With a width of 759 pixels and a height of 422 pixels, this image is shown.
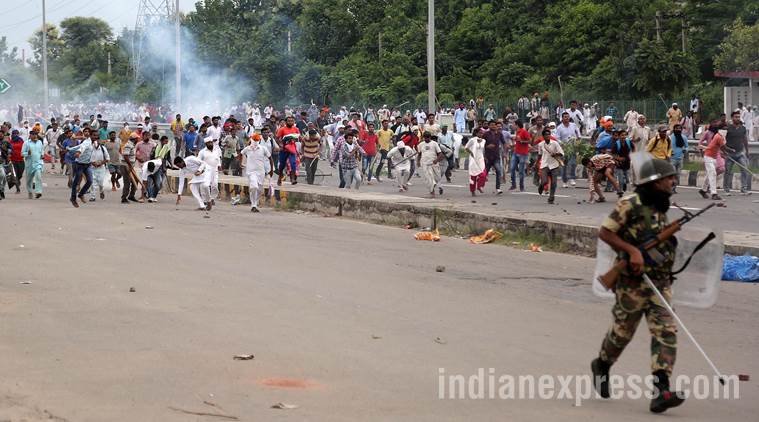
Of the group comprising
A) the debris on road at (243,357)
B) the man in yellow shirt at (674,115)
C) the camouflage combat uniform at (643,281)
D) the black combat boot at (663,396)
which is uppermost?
the man in yellow shirt at (674,115)

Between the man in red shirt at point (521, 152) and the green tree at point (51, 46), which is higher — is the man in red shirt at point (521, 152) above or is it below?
below

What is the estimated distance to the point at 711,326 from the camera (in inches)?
411

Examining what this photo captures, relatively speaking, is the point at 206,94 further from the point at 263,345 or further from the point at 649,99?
the point at 263,345

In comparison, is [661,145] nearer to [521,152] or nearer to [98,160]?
[521,152]

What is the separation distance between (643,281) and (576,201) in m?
16.7

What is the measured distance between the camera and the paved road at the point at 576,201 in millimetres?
19609

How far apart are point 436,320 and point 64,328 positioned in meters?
3.13

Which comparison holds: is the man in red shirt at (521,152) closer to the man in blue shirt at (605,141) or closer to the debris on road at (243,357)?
the man in blue shirt at (605,141)

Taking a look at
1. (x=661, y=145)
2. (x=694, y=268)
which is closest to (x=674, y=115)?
(x=661, y=145)

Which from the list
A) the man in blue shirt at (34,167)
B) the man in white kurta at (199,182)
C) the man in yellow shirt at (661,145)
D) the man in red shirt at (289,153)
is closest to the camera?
the man in yellow shirt at (661,145)

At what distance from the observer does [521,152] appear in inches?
1043

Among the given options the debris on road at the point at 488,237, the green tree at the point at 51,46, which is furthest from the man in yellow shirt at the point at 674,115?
the green tree at the point at 51,46

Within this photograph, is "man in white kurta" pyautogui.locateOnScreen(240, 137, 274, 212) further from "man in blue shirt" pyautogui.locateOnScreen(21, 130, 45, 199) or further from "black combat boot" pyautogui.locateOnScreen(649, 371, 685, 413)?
"black combat boot" pyautogui.locateOnScreen(649, 371, 685, 413)

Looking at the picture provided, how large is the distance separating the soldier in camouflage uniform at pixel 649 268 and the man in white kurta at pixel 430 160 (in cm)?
1749
